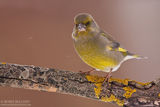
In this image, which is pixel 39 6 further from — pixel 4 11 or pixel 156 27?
pixel 156 27

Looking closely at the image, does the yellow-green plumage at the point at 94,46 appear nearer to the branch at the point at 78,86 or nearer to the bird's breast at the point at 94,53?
the bird's breast at the point at 94,53

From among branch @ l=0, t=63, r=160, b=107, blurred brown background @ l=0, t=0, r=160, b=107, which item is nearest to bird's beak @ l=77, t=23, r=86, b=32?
branch @ l=0, t=63, r=160, b=107

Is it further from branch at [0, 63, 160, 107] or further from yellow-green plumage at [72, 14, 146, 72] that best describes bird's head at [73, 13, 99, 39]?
branch at [0, 63, 160, 107]

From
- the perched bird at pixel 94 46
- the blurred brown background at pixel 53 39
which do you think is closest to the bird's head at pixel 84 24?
the perched bird at pixel 94 46

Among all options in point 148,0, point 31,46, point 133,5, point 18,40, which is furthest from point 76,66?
point 148,0

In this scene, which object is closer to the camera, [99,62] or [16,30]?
[99,62]

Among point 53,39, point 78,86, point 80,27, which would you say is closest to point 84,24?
point 80,27
